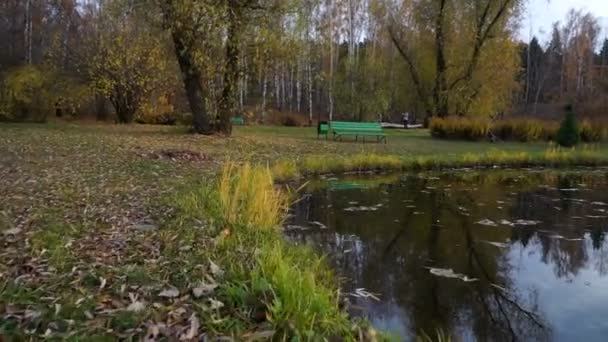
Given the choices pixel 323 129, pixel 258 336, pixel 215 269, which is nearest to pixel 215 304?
pixel 258 336

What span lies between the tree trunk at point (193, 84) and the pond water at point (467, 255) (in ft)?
20.1

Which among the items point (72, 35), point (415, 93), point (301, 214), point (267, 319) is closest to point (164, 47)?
point (301, 214)

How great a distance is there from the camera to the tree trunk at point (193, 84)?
14.7 meters

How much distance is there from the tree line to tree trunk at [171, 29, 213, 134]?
0.04m

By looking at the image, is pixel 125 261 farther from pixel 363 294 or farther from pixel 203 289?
pixel 363 294

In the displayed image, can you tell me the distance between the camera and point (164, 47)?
1686cm

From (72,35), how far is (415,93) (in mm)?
19614

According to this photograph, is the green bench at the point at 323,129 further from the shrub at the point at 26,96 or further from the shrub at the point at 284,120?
the shrub at the point at 26,96

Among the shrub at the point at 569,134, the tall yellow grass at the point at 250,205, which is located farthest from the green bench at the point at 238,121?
the tall yellow grass at the point at 250,205

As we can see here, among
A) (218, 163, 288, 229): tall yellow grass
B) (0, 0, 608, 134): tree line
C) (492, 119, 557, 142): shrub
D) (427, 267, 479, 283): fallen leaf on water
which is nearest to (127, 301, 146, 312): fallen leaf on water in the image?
(218, 163, 288, 229): tall yellow grass

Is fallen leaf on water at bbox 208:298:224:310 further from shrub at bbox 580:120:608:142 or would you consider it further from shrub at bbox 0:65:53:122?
shrub at bbox 0:65:53:122

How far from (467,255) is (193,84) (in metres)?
11.4

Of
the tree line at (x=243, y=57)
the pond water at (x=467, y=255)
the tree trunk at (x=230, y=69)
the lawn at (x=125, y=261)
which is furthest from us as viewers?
the tree line at (x=243, y=57)

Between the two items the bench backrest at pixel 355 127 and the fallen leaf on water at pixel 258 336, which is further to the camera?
the bench backrest at pixel 355 127
